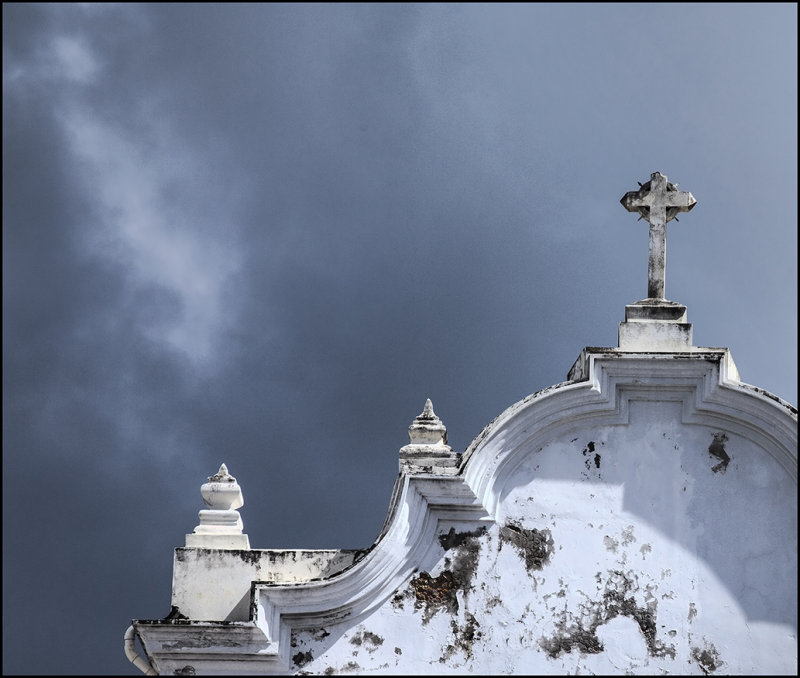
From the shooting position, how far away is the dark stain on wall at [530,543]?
36.4ft

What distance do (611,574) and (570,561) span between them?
11.7 inches

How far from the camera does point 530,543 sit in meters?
11.1

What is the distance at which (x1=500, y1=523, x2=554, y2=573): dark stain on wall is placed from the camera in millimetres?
11094

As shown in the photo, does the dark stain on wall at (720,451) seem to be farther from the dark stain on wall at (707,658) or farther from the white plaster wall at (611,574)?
the dark stain on wall at (707,658)

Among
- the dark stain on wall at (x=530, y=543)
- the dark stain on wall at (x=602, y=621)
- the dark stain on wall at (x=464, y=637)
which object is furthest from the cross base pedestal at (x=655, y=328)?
the dark stain on wall at (x=464, y=637)

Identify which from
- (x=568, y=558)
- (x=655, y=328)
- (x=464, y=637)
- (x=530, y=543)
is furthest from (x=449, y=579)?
(x=655, y=328)

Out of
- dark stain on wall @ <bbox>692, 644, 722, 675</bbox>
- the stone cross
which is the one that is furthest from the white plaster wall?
the stone cross

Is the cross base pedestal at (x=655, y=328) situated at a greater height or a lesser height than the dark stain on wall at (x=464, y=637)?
greater

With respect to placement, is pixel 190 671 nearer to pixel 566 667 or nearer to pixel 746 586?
pixel 566 667

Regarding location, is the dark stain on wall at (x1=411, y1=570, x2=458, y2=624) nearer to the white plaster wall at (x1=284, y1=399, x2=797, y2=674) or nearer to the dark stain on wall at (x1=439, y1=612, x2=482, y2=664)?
the white plaster wall at (x1=284, y1=399, x2=797, y2=674)

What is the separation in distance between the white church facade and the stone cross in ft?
1.39

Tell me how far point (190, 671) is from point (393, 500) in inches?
72.2

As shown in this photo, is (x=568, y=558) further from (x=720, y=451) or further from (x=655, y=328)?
(x=655, y=328)

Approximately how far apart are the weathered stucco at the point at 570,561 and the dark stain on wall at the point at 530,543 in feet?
0.05
